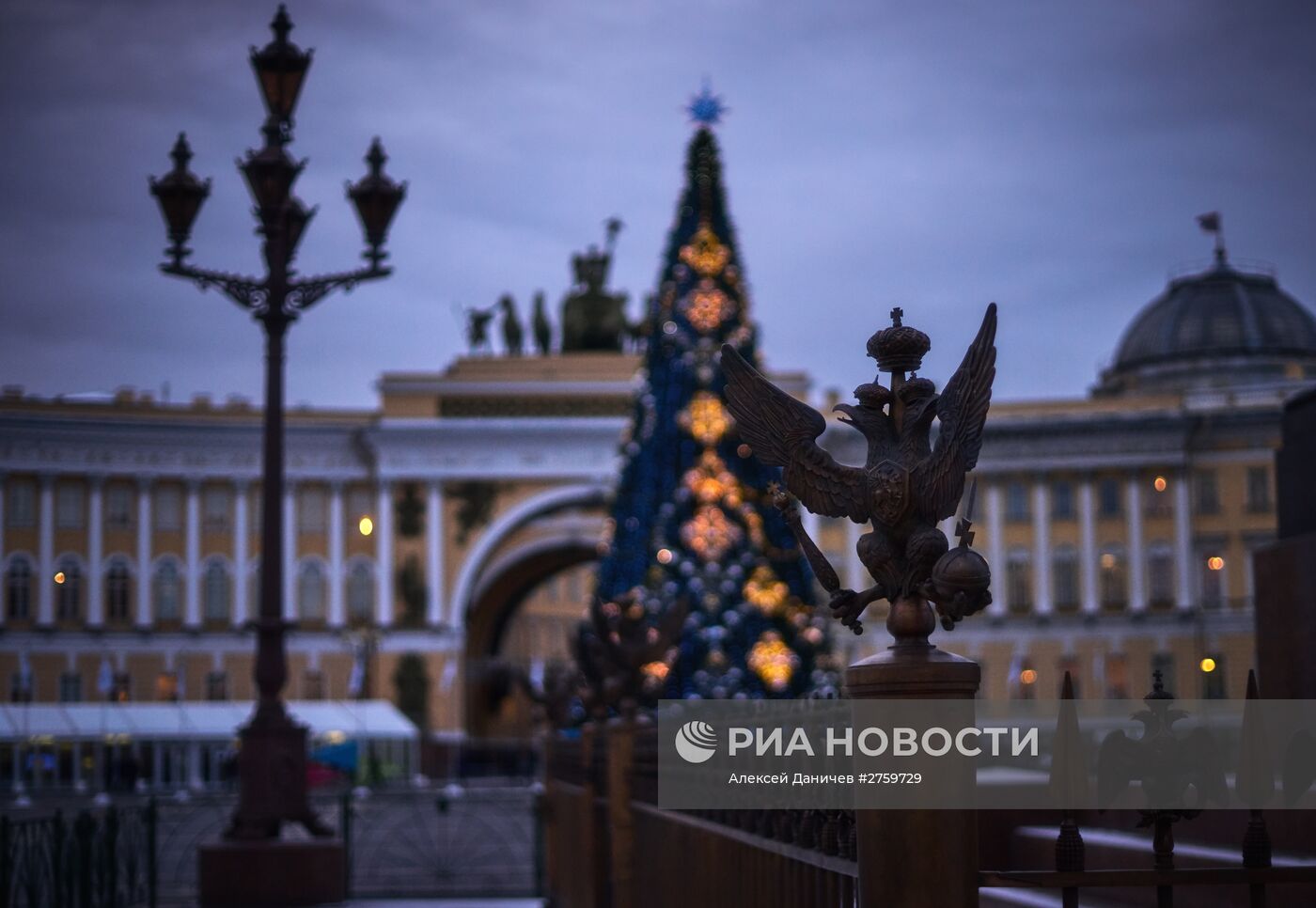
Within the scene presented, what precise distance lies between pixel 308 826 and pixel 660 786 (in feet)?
27.1

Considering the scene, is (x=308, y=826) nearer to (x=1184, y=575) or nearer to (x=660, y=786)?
(x=660, y=786)

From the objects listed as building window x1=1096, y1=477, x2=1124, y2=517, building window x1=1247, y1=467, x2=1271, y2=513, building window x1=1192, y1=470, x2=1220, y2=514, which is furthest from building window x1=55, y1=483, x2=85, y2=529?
building window x1=1247, y1=467, x2=1271, y2=513

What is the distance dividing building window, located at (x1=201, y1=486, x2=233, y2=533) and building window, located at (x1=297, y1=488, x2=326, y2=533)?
2020 mm

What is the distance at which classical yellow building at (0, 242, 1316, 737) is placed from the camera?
5441cm

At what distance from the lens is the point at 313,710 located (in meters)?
44.2

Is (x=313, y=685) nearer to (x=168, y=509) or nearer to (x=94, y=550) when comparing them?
(x=168, y=509)

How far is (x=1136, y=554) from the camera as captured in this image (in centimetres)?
5872

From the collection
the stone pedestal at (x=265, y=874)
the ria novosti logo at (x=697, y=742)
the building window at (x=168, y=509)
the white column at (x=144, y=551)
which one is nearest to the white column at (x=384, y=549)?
the building window at (x=168, y=509)

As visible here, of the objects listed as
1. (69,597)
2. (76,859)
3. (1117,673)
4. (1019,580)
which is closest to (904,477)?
(76,859)

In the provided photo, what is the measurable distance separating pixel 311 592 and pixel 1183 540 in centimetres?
2583

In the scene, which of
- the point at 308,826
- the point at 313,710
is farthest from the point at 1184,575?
the point at 308,826

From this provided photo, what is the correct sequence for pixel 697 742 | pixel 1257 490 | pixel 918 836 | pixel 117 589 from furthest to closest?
pixel 1257 490 < pixel 117 589 < pixel 697 742 < pixel 918 836

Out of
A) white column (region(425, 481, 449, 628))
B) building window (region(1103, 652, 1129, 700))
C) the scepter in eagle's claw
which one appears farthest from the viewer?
building window (region(1103, 652, 1129, 700))

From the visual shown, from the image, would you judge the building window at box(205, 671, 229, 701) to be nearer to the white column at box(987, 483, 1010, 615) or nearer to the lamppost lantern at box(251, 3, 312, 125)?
the white column at box(987, 483, 1010, 615)
